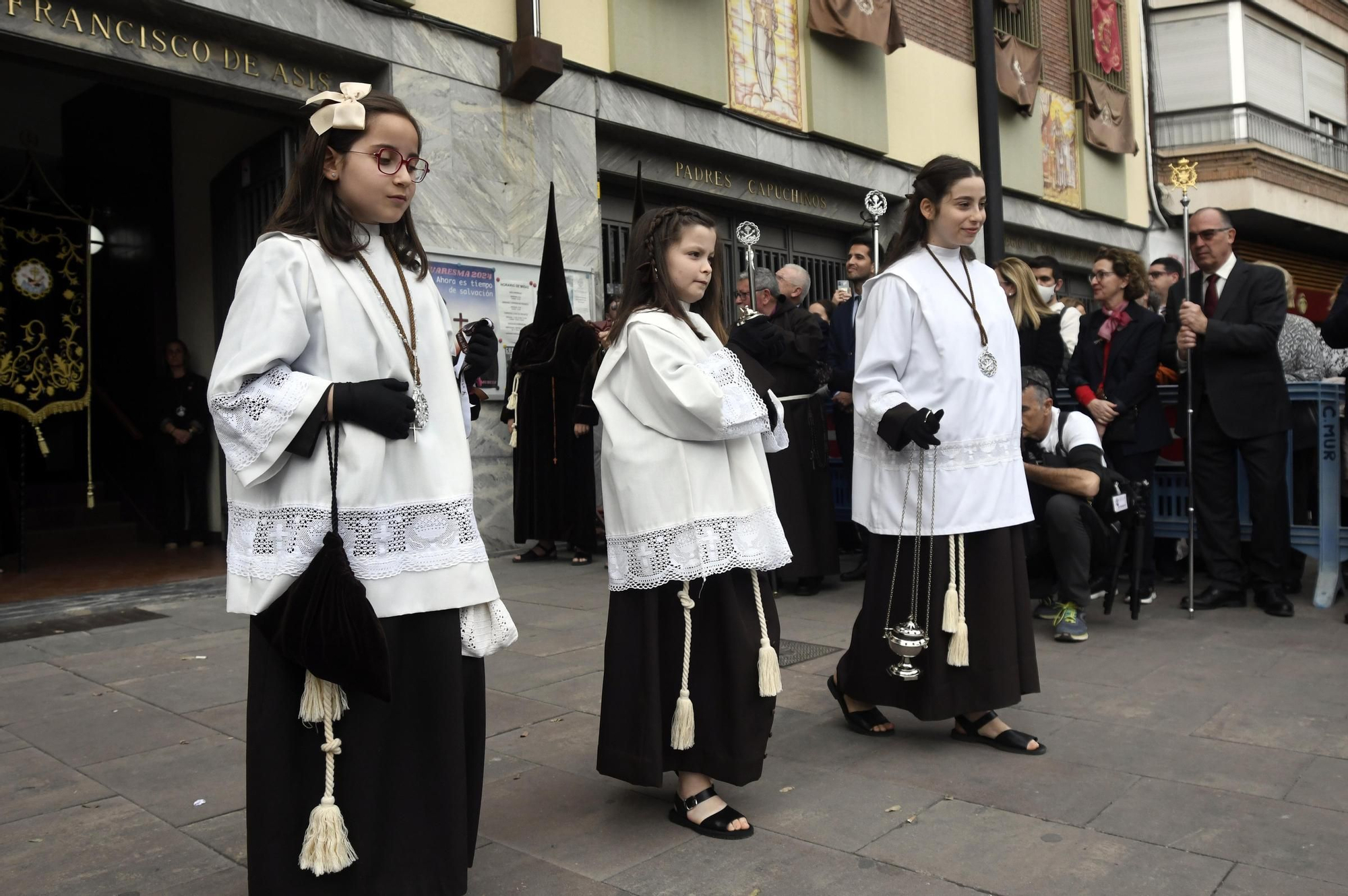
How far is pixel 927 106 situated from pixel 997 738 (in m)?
11.7

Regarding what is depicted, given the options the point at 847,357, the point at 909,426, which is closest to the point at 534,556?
the point at 847,357

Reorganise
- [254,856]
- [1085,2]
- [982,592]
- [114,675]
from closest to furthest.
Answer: [254,856] → [982,592] → [114,675] → [1085,2]

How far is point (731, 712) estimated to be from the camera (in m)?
3.24

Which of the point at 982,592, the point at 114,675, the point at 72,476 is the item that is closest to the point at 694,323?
the point at 982,592

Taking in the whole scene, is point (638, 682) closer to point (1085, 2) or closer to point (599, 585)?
point (599, 585)

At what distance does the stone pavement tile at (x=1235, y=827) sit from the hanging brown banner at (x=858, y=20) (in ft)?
33.4

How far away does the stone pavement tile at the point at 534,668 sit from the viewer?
195 inches

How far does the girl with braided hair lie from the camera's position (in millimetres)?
3211

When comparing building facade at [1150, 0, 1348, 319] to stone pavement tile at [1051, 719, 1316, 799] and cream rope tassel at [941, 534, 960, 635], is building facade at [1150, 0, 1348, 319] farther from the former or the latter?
cream rope tassel at [941, 534, 960, 635]

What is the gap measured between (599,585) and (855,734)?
362cm

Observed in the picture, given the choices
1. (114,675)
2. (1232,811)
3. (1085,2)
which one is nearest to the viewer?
(1232,811)

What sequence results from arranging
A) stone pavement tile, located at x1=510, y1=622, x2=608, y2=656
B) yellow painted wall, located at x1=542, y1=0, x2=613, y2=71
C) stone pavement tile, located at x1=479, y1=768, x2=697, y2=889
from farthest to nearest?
yellow painted wall, located at x1=542, y1=0, x2=613, y2=71 < stone pavement tile, located at x1=510, y1=622, x2=608, y2=656 < stone pavement tile, located at x1=479, y1=768, x2=697, y2=889

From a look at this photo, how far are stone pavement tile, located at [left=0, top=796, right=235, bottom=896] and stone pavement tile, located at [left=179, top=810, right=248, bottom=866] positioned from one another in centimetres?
3

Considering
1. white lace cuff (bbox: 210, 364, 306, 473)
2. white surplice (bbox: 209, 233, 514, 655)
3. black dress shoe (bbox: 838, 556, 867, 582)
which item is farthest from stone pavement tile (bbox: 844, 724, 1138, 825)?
black dress shoe (bbox: 838, 556, 867, 582)
